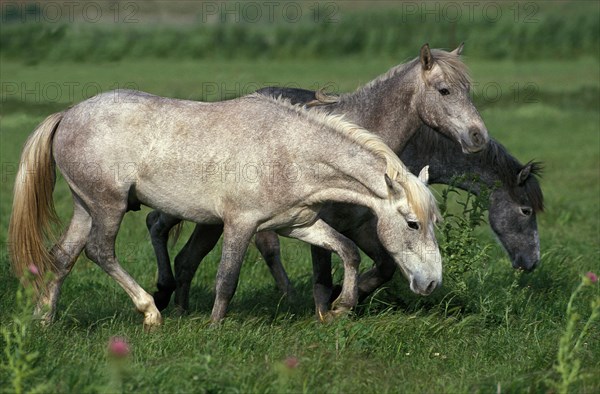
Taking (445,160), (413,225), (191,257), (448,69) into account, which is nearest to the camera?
(413,225)

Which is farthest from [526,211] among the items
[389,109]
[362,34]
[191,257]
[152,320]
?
[362,34]

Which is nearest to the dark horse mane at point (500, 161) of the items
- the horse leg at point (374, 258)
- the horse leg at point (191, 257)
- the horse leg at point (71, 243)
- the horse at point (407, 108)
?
the horse at point (407, 108)

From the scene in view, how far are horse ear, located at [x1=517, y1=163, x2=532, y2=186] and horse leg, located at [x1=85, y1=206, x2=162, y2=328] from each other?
3645mm

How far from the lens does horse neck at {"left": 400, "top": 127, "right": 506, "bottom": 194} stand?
8578 mm

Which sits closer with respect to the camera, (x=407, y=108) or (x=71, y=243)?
(x=71, y=243)

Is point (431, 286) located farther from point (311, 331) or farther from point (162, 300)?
point (162, 300)

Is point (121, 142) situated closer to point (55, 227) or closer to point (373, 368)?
point (55, 227)

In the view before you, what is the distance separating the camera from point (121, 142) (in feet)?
23.2

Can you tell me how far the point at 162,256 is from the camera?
335 inches

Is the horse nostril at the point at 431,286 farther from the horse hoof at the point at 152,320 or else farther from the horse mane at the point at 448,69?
the horse hoof at the point at 152,320

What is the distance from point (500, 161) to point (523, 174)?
0.28 m

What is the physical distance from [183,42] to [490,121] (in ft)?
31.1

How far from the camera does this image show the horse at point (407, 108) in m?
7.44

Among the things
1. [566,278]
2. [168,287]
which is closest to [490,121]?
[566,278]
